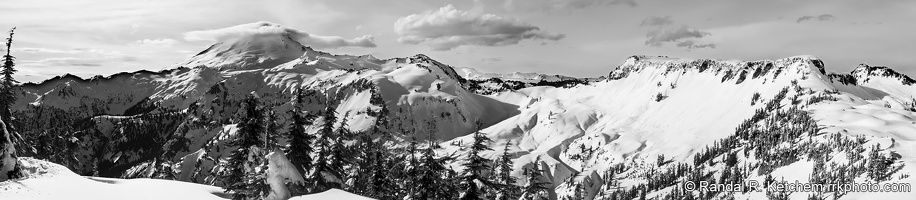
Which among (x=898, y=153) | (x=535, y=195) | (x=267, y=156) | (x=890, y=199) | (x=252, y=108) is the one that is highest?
(x=252, y=108)

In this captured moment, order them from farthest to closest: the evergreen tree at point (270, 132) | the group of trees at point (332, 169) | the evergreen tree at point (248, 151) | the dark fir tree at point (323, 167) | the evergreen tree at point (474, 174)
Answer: the dark fir tree at point (323, 167), the evergreen tree at point (474, 174), the group of trees at point (332, 169), the evergreen tree at point (270, 132), the evergreen tree at point (248, 151)

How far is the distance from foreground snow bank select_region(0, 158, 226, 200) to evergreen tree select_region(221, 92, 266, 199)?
329cm

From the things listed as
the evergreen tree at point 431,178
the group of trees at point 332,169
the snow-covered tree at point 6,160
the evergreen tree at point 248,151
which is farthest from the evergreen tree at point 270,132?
the snow-covered tree at point 6,160

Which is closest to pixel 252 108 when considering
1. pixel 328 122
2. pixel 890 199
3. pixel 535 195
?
pixel 328 122

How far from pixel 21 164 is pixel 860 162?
25031 centimetres

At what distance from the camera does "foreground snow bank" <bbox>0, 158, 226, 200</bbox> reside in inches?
1230

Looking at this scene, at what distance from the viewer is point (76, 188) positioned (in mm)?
33719

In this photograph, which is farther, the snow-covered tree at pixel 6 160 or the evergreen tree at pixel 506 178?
the evergreen tree at pixel 506 178

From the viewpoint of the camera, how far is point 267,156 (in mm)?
30609

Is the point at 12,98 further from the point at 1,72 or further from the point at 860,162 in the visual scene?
the point at 860,162

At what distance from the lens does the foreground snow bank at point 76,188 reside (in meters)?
31.2

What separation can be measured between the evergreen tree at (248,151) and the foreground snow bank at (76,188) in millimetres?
3293

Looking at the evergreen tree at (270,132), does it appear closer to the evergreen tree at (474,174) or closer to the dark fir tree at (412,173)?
the dark fir tree at (412,173)

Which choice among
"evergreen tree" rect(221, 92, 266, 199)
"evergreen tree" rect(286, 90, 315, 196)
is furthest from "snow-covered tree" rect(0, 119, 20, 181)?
"evergreen tree" rect(286, 90, 315, 196)
